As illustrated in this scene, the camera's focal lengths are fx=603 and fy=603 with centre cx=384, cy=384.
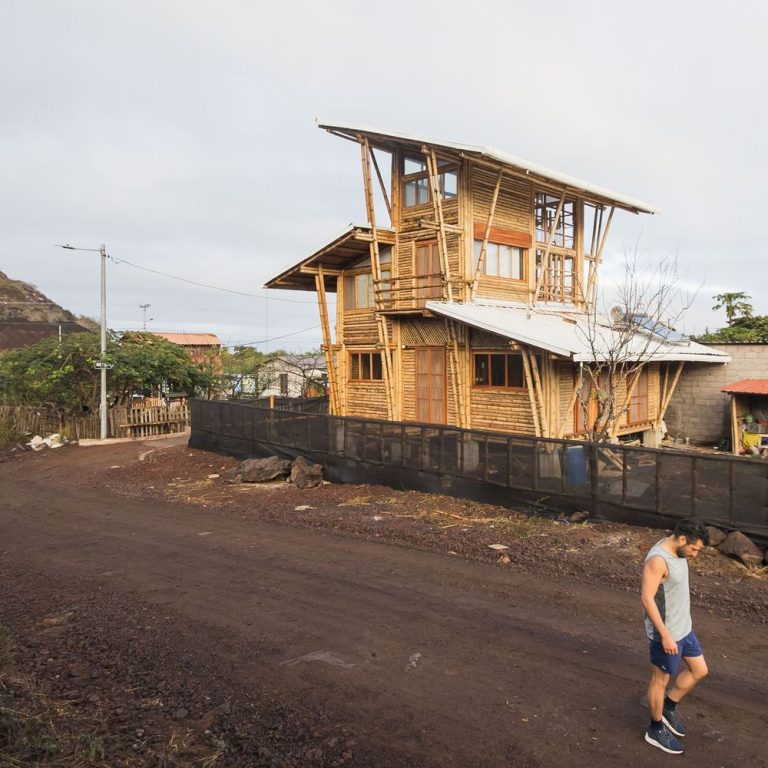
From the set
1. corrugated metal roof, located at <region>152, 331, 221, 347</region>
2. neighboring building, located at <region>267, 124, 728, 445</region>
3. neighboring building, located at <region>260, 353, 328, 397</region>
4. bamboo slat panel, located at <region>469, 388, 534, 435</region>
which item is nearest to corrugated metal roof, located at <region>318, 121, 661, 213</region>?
neighboring building, located at <region>267, 124, 728, 445</region>

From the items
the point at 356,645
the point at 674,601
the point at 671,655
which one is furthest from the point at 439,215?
the point at 671,655

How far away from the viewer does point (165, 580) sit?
29.8 feet

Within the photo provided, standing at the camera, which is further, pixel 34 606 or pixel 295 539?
pixel 295 539

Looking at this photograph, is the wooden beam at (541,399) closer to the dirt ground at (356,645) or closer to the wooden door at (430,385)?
the wooden door at (430,385)

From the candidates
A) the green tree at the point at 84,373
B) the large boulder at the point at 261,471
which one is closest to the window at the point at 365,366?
the large boulder at the point at 261,471

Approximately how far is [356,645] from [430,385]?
13598mm

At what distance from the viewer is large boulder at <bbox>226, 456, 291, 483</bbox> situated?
16641 mm

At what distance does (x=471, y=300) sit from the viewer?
18781 mm

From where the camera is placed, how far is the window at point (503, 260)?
64.3ft

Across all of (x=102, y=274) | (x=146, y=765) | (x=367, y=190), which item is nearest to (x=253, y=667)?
(x=146, y=765)

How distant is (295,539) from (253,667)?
198 inches

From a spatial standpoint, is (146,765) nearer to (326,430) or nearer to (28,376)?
(326,430)

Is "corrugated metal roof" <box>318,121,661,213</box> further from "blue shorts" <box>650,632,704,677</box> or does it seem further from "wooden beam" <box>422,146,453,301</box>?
"blue shorts" <box>650,632,704,677</box>

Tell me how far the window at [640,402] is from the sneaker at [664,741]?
15.5 m
